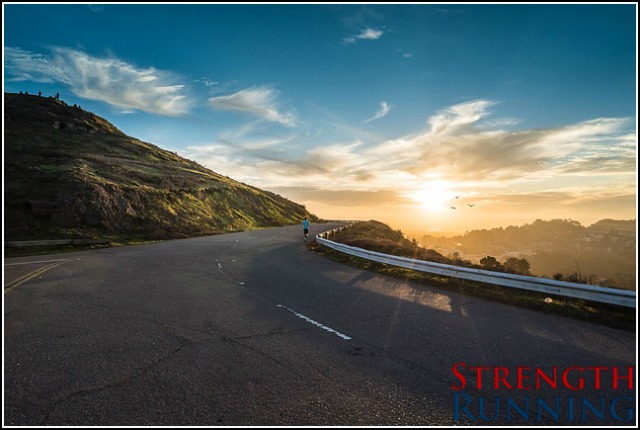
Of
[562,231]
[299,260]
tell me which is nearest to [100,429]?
[299,260]

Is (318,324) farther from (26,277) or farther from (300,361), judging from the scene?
(26,277)

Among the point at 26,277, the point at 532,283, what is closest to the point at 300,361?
the point at 532,283

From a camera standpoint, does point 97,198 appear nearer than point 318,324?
No

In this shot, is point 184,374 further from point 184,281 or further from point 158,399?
point 184,281

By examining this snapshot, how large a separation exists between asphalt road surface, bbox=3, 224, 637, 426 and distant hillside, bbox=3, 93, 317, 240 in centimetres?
2058

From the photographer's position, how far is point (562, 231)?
3123 inches

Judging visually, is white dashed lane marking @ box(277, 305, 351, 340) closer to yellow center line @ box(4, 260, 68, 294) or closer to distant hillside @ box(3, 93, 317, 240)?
yellow center line @ box(4, 260, 68, 294)

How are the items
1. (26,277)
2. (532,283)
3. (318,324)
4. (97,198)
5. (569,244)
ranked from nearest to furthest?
(318,324), (532,283), (26,277), (97,198), (569,244)

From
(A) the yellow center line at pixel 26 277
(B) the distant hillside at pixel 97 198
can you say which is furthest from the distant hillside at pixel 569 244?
(A) the yellow center line at pixel 26 277

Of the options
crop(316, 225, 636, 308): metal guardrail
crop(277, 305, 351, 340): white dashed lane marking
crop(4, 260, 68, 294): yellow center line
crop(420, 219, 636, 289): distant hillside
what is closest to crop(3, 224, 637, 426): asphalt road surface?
crop(277, 305, 351, 340): white dashed lane marking

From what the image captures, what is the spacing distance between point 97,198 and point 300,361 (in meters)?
31.9

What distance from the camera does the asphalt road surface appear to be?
12.8 feet

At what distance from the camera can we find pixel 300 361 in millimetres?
5215

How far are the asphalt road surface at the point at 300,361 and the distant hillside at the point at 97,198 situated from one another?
2058 centimetres
